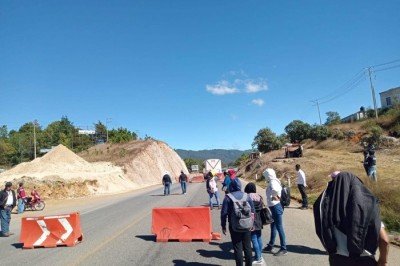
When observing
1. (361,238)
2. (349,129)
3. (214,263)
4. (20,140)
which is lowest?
(214,263)

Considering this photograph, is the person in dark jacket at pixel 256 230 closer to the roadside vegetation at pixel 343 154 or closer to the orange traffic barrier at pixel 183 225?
the orange traffic barrier at pixel 183 225

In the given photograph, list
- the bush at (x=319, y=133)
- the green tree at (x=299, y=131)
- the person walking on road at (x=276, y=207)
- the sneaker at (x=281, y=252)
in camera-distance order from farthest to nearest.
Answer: the green tree at (x=299, y=131) < the bush at (x=319, y=133) < the person walking on road at (x=276, y=207) < the sneaker at (x=281, y=252)

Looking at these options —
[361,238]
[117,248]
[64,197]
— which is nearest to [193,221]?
[117,248]

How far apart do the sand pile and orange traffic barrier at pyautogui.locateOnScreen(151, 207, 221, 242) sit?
31315mm

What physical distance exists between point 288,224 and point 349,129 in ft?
193

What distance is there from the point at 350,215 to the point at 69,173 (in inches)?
2076

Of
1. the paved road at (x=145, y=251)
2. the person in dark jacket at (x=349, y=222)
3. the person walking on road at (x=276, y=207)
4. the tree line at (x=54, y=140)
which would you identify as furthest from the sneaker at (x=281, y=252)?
the tree line at (x=54, y=140)

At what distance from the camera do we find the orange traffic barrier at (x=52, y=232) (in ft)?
38.0

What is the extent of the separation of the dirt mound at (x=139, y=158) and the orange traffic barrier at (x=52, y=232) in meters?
59.0

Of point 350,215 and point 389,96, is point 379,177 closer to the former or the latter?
point 350,215

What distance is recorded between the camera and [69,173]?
53.0 m

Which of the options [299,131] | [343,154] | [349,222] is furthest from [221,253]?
[299,131]

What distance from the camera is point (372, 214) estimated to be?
3.74 m

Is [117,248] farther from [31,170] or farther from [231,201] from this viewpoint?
[31,170]
